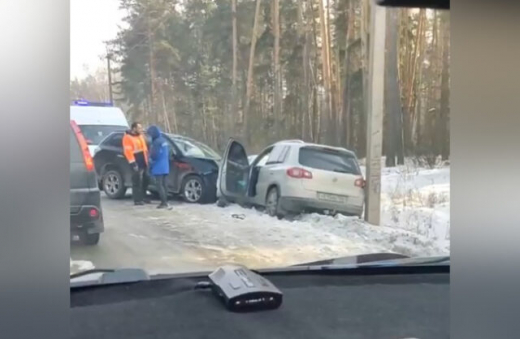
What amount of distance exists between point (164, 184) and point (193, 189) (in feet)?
0.47

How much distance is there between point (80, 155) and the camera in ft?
9.13

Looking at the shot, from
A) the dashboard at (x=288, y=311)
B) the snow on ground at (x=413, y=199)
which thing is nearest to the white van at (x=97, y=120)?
the dashboard at (x=288, y=311)

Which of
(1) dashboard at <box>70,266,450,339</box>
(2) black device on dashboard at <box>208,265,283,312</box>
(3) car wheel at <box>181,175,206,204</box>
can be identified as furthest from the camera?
(3) car wheel at <box>181,175,206,204</box>

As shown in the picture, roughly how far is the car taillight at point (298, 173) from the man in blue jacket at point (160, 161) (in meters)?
0.60

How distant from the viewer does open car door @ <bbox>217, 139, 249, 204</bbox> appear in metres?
3.24

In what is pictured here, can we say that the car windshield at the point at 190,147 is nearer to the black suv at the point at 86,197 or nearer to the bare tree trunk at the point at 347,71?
the black suv at the point at 86,197

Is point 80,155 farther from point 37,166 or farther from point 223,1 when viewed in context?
point 37,166

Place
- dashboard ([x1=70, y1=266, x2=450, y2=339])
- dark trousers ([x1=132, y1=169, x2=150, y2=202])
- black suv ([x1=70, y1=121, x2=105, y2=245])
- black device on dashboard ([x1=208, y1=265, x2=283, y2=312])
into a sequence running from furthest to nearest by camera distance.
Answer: dark trousers ([x1=132, y1=169, x2=150, y2=202]), black suv ([x1=70, y1=121, x2=105, y2=245]), black device on dashboard ([x1=208, y1=265, x2=283, y2=312]), dashboard ([x1=70, y1=266, x2=450, y2=339])

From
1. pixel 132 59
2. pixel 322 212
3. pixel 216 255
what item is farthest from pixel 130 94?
pixel 322 212

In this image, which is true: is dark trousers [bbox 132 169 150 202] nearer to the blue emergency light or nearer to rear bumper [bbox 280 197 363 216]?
the blue emergency light

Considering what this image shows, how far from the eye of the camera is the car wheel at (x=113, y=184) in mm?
2953

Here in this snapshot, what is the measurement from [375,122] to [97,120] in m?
1.37

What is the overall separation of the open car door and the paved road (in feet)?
0.76

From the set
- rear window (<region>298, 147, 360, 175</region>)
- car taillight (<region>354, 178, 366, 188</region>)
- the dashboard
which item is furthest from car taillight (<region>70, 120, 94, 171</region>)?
car taillight (<region>354, 178, 366, 188</region>)
